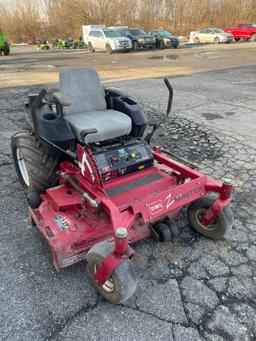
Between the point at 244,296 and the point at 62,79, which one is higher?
the point at 62,79

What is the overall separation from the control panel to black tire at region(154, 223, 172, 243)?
0.58 m

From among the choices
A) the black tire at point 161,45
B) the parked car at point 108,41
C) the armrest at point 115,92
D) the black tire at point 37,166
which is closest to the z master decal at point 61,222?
the black tire at point 37,166

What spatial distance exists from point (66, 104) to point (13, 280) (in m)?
1.67

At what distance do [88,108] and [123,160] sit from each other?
0.83m

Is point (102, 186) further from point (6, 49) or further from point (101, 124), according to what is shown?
point (6, 49)

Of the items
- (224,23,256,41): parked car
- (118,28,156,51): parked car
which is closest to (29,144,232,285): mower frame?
(118,28,156,51): parked car

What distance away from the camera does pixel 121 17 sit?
38844 mm

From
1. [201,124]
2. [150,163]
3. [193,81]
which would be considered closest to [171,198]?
[150,163]

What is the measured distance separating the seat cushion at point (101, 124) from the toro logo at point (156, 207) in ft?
2.77

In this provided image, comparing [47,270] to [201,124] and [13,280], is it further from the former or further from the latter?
[201,124]

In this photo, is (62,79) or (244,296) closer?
(244,296)

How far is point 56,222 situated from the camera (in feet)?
7.60

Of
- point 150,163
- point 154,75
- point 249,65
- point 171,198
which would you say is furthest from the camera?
point 249,65

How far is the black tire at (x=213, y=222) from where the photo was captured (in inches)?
96.8
